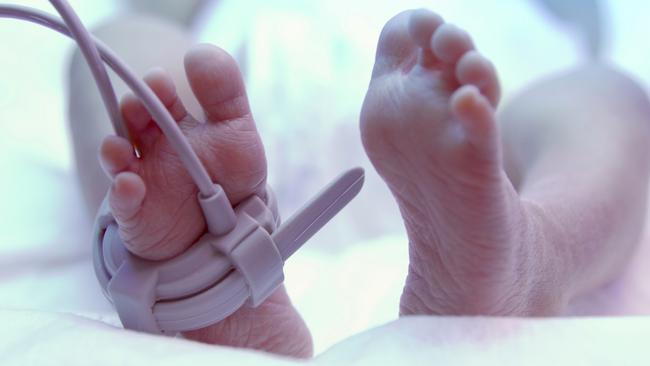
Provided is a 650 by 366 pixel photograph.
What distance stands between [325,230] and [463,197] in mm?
347

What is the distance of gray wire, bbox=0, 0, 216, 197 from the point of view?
432 millimetres

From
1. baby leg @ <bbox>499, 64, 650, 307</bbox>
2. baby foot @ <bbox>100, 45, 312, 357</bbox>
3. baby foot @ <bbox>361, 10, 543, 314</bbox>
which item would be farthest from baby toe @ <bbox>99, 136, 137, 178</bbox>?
baby leg @ <bbox>499, 64, 650, 307</bbox>

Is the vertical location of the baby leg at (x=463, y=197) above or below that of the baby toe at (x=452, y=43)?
below

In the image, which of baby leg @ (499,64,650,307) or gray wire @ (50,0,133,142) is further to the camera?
baby leg @ (499,64,650,307)

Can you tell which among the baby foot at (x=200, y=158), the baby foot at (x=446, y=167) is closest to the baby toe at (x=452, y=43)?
the baby foot at (x=446, y=167)

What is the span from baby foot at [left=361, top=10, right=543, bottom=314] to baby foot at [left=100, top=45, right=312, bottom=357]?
86 mm

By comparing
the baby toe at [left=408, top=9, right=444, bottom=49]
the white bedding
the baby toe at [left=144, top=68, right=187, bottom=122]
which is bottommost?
the white bedding

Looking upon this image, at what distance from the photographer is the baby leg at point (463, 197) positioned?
0.40 metres

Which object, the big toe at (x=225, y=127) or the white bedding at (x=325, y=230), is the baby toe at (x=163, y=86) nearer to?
the big toe at (x=225, y=127)

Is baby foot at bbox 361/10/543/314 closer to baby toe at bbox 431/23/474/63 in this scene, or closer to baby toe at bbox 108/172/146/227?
baby toe at bbox 431/23/474/63

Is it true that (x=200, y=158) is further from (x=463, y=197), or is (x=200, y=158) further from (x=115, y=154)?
(x=463, y=197)

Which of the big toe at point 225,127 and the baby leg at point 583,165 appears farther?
the baby leg at point 583,165

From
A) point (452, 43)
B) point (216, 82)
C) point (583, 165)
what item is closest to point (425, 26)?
point (452, 43)

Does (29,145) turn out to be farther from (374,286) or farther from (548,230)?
(548,230)
